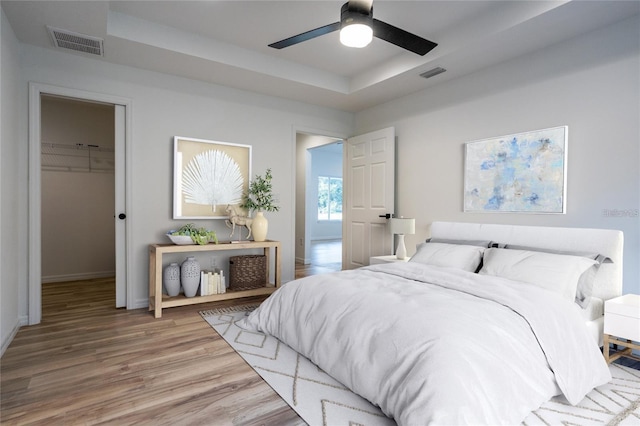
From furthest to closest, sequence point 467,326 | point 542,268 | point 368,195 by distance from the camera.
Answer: point 368,195
point 542,268
point 467,326

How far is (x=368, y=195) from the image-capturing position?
16.3 feet

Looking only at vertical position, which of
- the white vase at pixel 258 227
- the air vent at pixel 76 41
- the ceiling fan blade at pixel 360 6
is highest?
the air vent at pixel 76 41

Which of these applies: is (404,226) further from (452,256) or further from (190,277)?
(190,277)

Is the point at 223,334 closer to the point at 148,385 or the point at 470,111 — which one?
the point at 148,385

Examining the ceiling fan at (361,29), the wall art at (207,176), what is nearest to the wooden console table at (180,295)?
the wall art at (207,176)

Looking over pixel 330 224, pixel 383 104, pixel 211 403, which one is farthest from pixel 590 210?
pixel 330 224

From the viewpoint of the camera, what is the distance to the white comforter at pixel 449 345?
1.57 metres

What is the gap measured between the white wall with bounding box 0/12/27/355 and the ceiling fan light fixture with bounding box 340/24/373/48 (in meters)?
2.51

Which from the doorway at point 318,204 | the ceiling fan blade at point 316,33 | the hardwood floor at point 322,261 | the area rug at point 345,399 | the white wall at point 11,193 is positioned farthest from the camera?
the doorway at point 318,204

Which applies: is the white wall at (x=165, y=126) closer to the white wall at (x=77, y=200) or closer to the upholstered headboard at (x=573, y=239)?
the white wall at (x=77, y=200)

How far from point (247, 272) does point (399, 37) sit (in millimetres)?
2943

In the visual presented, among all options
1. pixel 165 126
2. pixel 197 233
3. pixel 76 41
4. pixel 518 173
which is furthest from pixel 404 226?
pixel 76 41

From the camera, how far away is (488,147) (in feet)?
12.0

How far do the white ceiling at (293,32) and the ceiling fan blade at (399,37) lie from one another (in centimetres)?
67
